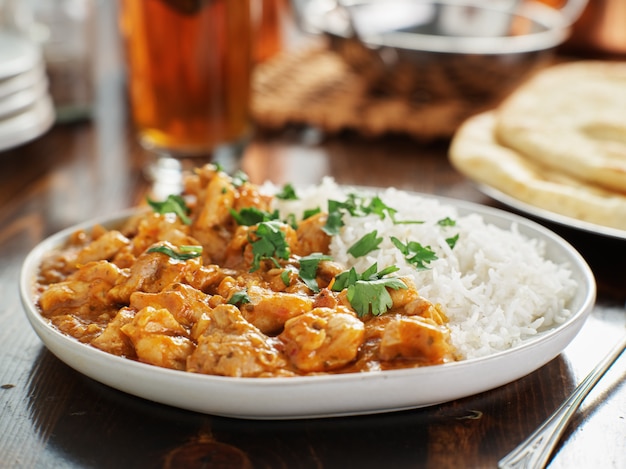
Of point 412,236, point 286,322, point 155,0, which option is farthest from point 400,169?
point 286,322

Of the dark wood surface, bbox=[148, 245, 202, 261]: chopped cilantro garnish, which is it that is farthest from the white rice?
bbox=[148, 245, 202, 261]: chopped cilantro garnish

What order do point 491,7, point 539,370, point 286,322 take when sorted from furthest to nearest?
point 491,7, point 539,370, point 286,322

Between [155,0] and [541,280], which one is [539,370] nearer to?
[541,280]

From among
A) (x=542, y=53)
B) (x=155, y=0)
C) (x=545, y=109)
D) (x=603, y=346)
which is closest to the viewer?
(x=603, y=346)

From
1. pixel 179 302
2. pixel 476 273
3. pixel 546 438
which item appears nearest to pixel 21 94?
pixel 179 302

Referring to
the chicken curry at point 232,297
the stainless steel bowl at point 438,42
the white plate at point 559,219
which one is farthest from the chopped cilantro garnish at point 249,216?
the stainless steel bowl at point 438,42

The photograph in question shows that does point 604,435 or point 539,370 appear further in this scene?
point 539,370

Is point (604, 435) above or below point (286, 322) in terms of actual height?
below

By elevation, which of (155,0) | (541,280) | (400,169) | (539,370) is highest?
(155,0)
